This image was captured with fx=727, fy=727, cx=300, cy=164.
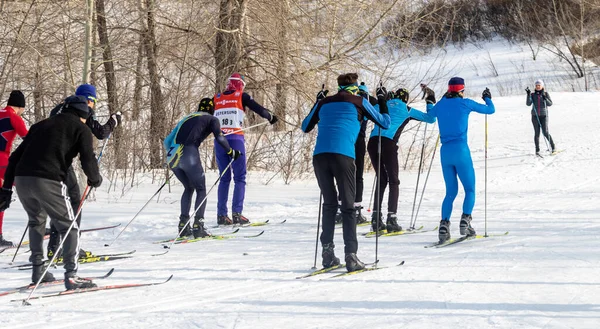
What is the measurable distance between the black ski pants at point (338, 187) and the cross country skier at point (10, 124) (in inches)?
155

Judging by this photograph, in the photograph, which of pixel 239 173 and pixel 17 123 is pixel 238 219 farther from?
pixel 17 123

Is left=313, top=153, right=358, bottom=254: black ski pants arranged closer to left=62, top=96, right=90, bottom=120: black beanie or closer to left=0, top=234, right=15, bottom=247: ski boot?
left=62, top=96, right=90, bottom=120: black beanie

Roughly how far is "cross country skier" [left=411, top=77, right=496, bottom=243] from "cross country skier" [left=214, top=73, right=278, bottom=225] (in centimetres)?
245

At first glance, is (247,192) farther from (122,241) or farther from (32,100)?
(32,100)

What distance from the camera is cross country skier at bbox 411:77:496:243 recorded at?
8023 mm

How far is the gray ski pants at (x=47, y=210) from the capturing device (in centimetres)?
578

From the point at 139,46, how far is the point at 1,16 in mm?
3370

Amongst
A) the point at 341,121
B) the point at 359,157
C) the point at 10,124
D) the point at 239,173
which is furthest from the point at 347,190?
the point at 10,124

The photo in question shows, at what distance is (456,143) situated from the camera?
8.05 m

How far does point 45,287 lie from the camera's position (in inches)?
241

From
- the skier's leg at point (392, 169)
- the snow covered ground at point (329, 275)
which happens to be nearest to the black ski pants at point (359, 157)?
the skier's leg at point (392, 169)

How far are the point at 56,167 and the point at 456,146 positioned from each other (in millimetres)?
4310

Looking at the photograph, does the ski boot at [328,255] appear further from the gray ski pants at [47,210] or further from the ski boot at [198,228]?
the ski boot at [198,228]

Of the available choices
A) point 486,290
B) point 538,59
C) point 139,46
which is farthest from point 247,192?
point 538,59
